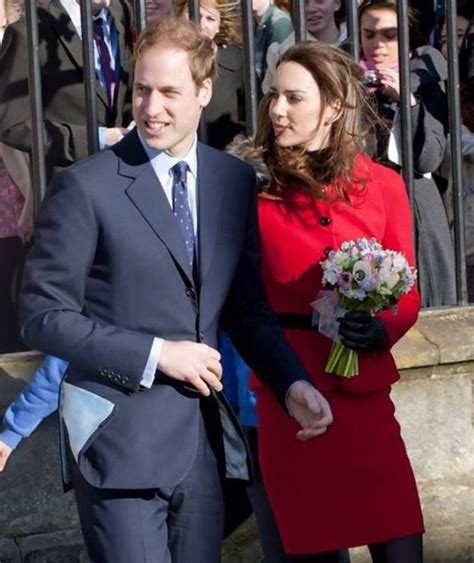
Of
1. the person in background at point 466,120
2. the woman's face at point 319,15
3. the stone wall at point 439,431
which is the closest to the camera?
the stone wall at point 439,431

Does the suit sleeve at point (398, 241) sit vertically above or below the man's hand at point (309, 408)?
A: above

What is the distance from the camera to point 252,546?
209 inches

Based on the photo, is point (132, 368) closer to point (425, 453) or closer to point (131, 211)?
point (131, 211)

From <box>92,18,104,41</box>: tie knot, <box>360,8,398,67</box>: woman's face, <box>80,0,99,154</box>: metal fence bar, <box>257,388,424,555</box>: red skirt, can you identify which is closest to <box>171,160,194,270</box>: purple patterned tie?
<box>257,388,424,555</box>: red skirt

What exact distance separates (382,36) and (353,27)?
32 cm

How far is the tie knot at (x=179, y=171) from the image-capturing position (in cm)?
369

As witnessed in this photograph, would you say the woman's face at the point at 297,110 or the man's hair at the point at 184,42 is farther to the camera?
the woman's face at the point at 297,110

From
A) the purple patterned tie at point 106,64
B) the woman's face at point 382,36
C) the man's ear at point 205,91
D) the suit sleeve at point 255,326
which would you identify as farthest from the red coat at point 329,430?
the woman's face at point 382,36

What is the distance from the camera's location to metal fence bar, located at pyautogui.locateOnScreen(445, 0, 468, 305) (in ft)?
17.9

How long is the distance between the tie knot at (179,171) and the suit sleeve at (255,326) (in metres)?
0.26

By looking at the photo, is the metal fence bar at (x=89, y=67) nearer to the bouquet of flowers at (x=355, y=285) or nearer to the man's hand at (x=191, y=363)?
the bouquet of flowers at (x=355, y=285)

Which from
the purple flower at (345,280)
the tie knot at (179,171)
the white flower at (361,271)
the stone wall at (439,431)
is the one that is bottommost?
the stone wall at (439,431)

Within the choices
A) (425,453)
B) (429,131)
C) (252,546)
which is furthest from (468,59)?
(252,546)

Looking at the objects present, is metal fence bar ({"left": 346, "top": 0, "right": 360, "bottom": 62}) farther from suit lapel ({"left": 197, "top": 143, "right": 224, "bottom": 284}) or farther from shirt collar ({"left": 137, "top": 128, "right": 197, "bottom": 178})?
shirt collar ({"left": 137, "top": 128, "right": 197, "bottom": 178})
